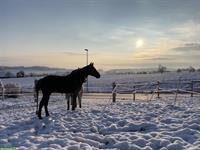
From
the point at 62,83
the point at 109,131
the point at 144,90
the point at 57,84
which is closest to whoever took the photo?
the point at 109,131

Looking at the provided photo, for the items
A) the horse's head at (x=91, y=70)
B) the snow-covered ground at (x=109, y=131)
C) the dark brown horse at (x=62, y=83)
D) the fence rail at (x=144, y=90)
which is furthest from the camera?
the fence rail at (x=144, y=90)

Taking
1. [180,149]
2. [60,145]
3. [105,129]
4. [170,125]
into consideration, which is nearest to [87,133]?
[105,129]

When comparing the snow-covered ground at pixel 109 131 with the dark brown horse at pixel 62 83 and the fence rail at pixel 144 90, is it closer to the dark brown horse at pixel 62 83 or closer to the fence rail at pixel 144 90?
the dark brown horse at pixel 62 83

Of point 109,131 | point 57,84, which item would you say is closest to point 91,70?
point 57,84

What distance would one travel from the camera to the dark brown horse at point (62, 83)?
14773mm

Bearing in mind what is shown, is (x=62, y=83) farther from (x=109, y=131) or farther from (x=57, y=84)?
(x=109, y=131)

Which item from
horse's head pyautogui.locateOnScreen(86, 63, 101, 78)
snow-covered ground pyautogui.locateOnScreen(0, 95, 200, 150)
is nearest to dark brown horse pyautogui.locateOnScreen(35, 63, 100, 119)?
horse's head pyautogui.locateOnScreen(86, 63, 101, 78)

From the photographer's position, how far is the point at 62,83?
1524 centimetres

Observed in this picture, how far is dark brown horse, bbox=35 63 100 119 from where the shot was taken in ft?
48.5

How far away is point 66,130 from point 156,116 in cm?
334

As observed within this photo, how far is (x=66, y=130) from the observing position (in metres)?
11.1

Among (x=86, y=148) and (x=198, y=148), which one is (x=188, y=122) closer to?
(x=198, y=148)

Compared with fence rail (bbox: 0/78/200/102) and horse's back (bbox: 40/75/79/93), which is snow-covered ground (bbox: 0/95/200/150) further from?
fence rail (bbox: 0/78/200/102)

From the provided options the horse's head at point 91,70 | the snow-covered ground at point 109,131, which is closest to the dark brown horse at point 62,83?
the horse's head at point 91,70
